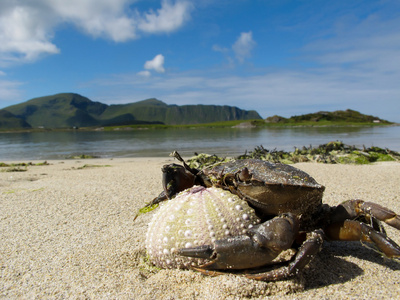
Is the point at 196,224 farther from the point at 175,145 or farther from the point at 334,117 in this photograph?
the point at 334,117

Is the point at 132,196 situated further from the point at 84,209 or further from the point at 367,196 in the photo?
the point at 367,196

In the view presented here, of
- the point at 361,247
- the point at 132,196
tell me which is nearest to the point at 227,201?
the point at 361,247

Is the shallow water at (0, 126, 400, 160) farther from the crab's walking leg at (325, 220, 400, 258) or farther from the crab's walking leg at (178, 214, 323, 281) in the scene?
the crab's walking leg at (178, 214, 323, 281)

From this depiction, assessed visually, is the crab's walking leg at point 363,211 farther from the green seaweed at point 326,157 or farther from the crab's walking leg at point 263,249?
the green seaweed at point 326,157

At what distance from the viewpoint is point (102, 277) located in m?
3.06

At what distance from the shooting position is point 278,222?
98.3 inches

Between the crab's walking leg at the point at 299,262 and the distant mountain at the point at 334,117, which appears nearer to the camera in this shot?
the crab's walking leg at the point at 299,262

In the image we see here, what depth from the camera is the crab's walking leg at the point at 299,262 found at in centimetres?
250

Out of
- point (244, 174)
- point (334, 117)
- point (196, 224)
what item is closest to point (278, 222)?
point (244, 174)

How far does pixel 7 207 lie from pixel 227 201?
474 cm

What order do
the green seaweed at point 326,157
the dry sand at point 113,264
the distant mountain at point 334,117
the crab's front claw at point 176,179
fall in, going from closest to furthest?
1. the dry sand at point 113,264
2. the crab's front claw at point 176,179
3. the green seaweed at point 326,157
4. the distant mountain at point 334,117

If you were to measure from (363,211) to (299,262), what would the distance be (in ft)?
3.65

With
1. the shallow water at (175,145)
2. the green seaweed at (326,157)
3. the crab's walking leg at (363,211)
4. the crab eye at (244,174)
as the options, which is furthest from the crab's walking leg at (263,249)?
the shallow water at (175,145)

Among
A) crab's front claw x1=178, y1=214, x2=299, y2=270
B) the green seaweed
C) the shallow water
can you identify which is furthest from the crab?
the shallow water
